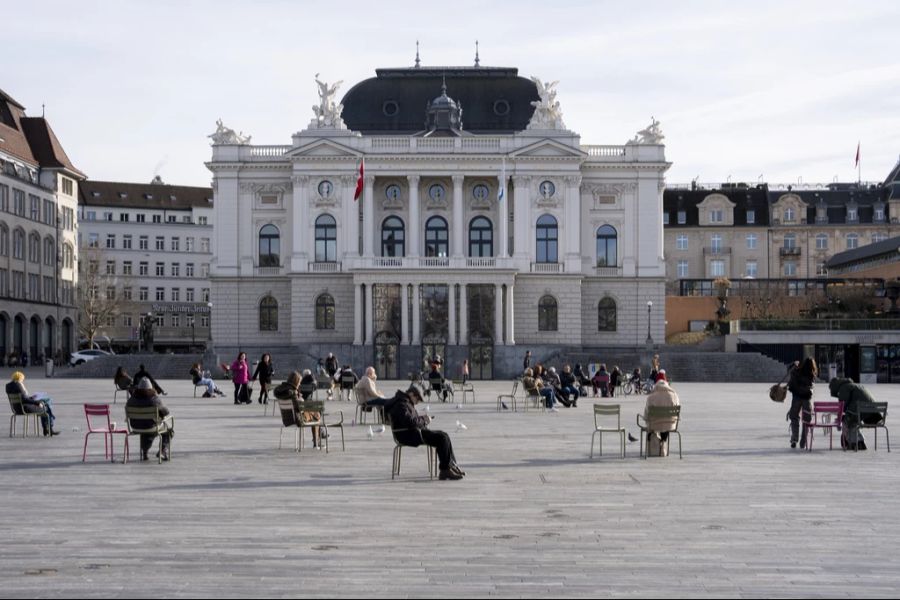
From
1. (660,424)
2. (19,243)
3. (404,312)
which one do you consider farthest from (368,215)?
(660,424)

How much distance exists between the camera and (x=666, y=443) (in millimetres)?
25219

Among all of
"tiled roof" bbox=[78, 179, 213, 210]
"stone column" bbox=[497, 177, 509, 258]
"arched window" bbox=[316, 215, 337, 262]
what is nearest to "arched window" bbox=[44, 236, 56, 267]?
"tiled roof" bbox=[78, 179, 213, 210]

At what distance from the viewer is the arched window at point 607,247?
8806 cm

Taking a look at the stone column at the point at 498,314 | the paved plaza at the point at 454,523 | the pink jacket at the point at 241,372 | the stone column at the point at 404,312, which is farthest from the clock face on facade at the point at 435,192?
the paved plaza at the point at 454,523

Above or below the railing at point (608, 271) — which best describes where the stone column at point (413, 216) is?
above

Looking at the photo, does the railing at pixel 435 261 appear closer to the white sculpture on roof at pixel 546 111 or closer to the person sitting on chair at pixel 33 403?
the white sculpture on roof at pixel 546 111

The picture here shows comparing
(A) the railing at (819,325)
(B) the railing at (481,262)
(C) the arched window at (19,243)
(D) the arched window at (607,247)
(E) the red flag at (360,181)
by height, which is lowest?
(A) the railing at (819,325)

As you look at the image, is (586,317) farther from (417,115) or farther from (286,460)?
(286,460)

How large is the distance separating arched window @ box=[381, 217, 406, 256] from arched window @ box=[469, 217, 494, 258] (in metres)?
4.57

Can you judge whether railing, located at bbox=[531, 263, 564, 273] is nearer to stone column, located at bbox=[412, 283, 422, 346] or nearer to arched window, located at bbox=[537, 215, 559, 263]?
arched window, located at bbox=[537, 215, 559, 263]

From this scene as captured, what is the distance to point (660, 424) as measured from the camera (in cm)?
2472

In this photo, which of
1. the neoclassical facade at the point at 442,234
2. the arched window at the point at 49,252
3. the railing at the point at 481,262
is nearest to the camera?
the neoclassical facade at the point at 442,234

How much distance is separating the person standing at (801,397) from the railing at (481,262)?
5585cm

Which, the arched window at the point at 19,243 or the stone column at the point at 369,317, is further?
the arched window at the point at 19,243
